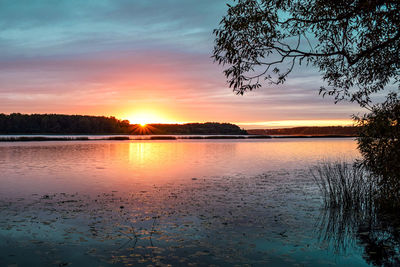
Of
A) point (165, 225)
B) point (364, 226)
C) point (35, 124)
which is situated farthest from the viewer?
point (35, 124)

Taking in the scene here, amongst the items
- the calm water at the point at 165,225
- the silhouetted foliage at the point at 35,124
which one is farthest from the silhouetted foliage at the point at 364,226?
the silhouetted foliage at the point at 35,124

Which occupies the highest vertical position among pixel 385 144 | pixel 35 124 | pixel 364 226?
pixel 35 124

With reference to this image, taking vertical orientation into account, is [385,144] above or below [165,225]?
above

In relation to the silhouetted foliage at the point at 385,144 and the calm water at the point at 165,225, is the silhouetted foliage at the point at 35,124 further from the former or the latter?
the silhouetted foliage at the point at 385,144

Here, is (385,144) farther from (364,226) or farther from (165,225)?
(165,225)

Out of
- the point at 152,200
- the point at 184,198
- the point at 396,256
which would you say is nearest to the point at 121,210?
the point at 152,200

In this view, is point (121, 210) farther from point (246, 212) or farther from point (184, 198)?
point (246, 212)

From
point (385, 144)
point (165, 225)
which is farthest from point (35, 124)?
point (385, 144)

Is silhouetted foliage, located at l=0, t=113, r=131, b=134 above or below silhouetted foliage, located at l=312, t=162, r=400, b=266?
above

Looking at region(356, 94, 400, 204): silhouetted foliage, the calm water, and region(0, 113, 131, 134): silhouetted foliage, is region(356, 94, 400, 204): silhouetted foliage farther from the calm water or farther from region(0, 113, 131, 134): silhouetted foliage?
region(0, 113, 131, 134): silhouetted foliage

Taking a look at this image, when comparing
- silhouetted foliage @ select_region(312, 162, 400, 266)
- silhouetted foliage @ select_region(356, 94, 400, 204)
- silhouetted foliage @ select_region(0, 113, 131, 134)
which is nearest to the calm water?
silhouetted foliage @ select_region(312, 162, 400, 266)

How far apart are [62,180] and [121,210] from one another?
40.5 ft

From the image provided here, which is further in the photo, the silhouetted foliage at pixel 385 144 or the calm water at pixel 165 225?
the silhouetted foliage at pixel 385 144

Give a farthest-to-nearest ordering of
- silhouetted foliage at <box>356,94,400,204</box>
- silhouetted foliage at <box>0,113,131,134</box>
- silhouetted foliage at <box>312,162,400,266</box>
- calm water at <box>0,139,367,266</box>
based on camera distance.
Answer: silhouetted foliage at <box>0,113,131,134</box>, silhouetted foliage at <box>356,94,400,204</box>, silhouetted foliage at <box>312,162,400,266</box>, calm water at <box>0,139,367,266</box>
